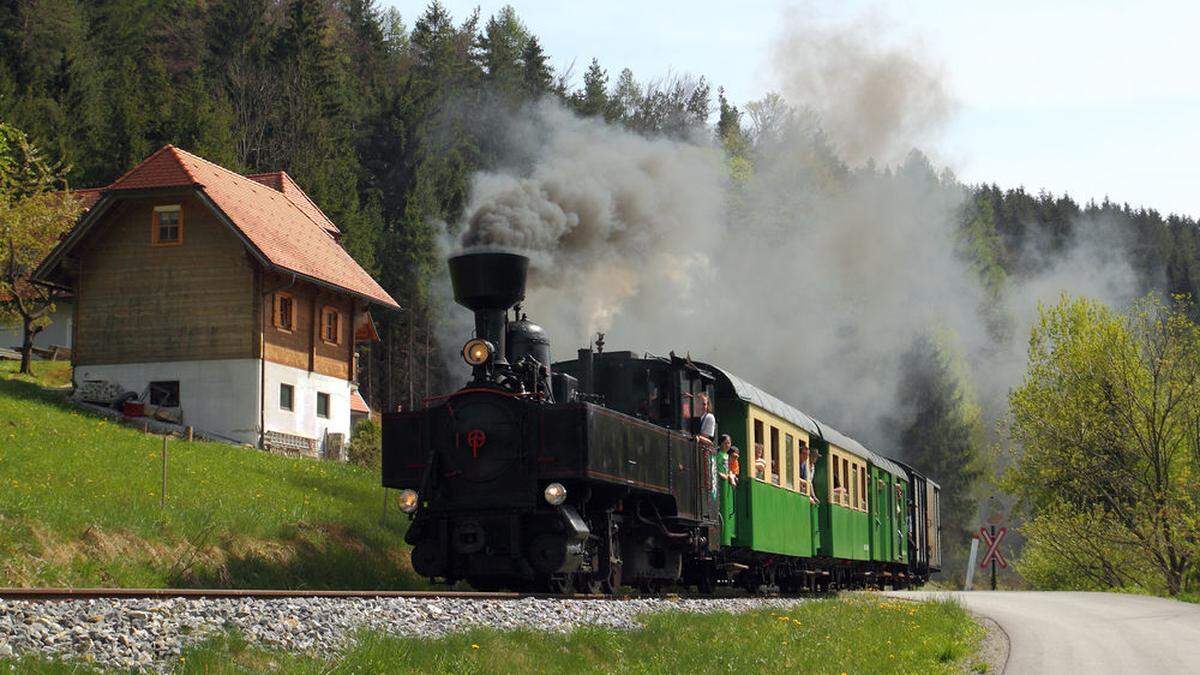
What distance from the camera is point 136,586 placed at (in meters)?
12.9

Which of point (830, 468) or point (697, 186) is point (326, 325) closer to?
point (697, 186)

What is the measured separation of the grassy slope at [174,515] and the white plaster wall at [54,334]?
19.9 m

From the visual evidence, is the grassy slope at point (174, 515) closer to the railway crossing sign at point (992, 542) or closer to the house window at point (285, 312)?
the house window at point (285, 312)

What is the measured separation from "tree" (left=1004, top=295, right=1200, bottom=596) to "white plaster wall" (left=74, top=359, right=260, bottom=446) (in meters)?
18.4

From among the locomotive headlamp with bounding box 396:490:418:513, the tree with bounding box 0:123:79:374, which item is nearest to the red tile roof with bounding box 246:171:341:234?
the tree with bounding box 0:123:79:374

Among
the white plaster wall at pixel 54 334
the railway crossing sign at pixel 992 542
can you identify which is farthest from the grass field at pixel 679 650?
the white plaster wall at pixel 54 334

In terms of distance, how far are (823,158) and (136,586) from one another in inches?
1625

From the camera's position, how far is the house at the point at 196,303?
1305 inches

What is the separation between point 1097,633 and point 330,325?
27306 mm

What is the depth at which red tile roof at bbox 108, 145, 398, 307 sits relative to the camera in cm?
3375

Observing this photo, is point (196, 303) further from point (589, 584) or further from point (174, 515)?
point (589, 584)

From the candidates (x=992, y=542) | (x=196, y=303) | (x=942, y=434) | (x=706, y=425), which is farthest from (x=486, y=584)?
(x=942, y=434)

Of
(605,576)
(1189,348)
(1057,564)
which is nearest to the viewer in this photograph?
(605,576)

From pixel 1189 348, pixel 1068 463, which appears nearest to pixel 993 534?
pixel 1068 463
